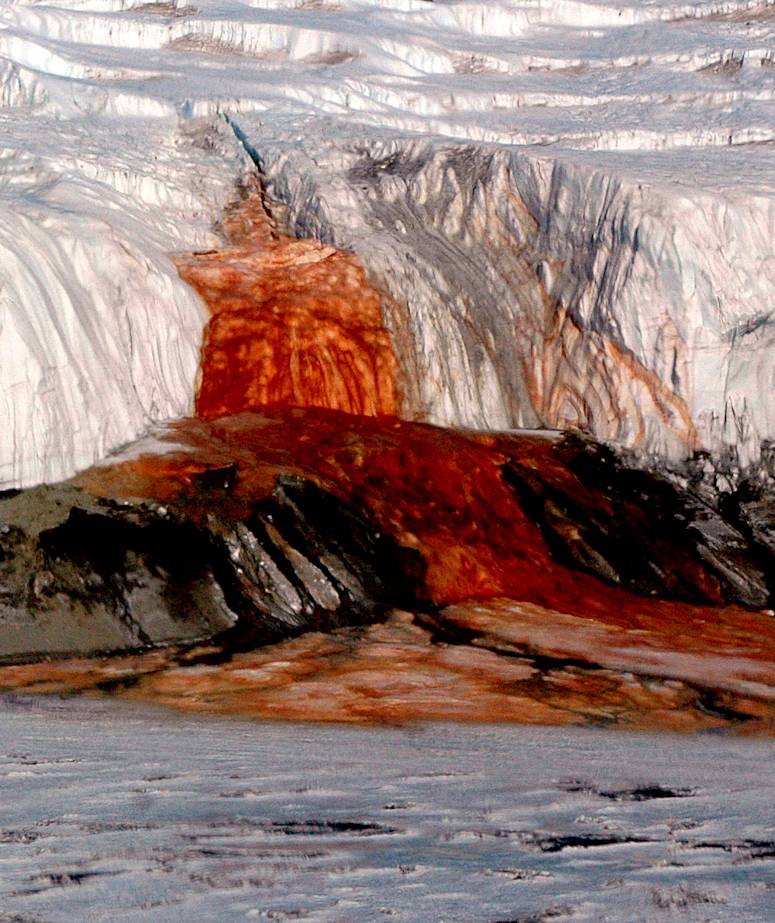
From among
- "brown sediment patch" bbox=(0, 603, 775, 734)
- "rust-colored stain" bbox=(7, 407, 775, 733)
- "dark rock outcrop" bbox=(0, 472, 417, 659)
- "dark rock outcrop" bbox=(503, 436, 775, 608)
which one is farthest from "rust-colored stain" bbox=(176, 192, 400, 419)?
"brown sediment patch" bbox=(0, 603, 775, 734)

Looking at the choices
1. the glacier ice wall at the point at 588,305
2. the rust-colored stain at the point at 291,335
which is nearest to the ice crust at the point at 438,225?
the glacier ice wall at the point at 588,305

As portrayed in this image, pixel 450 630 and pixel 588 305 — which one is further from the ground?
pixel 588 305

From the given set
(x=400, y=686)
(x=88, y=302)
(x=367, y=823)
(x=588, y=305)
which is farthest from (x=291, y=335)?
(x=367, y=823)

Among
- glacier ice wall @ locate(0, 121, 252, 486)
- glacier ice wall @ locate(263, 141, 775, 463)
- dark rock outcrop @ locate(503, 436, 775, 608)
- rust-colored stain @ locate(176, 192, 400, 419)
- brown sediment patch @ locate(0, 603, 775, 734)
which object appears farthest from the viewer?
glacier ice wall @ locate(263, 141, 775, 463)

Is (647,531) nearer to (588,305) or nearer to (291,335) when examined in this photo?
(588,305)

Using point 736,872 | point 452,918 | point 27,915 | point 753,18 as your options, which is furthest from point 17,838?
point 753,18

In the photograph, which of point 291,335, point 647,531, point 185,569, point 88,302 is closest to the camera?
point 185,569

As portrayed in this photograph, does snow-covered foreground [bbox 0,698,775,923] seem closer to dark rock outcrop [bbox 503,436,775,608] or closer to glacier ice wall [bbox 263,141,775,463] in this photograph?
dark rock outcrop [bbox 503,436,775,608]
